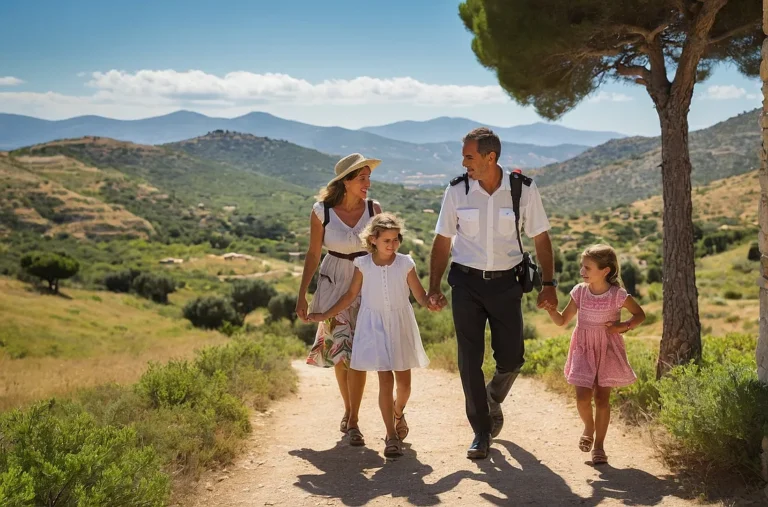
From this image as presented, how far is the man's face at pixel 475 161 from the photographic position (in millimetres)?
4707

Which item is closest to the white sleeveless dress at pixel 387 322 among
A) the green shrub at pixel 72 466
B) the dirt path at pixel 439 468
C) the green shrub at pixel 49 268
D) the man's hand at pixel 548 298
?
the dirt path at pixel 439 468

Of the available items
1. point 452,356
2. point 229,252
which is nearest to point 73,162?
point 229,252

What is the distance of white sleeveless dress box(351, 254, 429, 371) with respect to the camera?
16.5 ft

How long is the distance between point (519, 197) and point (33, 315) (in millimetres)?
28729

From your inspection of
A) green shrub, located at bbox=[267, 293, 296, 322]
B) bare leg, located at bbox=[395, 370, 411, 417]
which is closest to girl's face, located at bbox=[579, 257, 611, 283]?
bare leg, located at bbox=[395, 370, 411, 417]

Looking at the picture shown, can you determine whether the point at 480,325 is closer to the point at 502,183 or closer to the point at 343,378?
the point at 502,183

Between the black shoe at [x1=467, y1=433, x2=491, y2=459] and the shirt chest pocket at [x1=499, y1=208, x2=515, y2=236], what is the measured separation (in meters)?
1.47

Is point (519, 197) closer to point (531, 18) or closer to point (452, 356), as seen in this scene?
point (531, 18)

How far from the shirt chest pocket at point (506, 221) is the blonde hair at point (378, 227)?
0.74m

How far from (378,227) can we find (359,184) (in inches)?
21.3

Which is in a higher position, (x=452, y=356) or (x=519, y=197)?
(x=519, y=197)

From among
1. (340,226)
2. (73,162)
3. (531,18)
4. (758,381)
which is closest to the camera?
(758,381)

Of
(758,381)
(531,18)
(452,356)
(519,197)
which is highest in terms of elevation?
(531,18)

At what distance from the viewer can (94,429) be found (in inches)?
154
